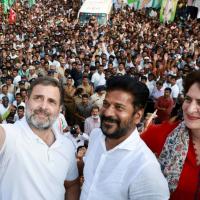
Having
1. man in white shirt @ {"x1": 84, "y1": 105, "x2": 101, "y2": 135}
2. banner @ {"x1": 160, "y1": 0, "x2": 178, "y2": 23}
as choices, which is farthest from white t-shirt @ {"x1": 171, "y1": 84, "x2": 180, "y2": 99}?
banner @ {"x1": 160, "y1": 0, "x2": 178, "y2": 23}

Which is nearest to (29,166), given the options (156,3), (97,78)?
(97,78)

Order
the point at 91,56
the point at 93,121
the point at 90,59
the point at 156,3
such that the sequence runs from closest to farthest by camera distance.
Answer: the point at 93,121
the point at 90,59
the point at 91,56
the point at 156,3

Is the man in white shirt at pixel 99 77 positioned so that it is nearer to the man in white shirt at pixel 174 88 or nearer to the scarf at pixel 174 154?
the man in white shirt at pixel 174 88

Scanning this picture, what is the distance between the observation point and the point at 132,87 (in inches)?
78.7

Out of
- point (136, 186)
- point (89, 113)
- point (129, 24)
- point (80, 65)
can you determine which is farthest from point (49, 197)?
point (129, 24)

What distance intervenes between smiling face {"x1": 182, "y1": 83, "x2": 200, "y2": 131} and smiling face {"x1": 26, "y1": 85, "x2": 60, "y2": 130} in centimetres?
76

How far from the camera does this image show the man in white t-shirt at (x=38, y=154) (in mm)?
2105

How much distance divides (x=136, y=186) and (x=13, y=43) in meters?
10.9

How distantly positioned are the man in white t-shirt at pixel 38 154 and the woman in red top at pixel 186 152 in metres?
0.59

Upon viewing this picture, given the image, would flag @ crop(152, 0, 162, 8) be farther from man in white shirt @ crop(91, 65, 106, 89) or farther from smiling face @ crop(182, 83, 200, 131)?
smiling face @ crop(182, 83, 200, 131)

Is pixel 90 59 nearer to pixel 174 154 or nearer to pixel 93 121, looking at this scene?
pixel 93 121

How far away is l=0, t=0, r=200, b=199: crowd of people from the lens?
22.8ft

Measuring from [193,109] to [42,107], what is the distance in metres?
0.84

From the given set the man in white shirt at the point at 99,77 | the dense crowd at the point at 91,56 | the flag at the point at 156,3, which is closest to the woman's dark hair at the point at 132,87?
the dense crowd at the point at 91,56
